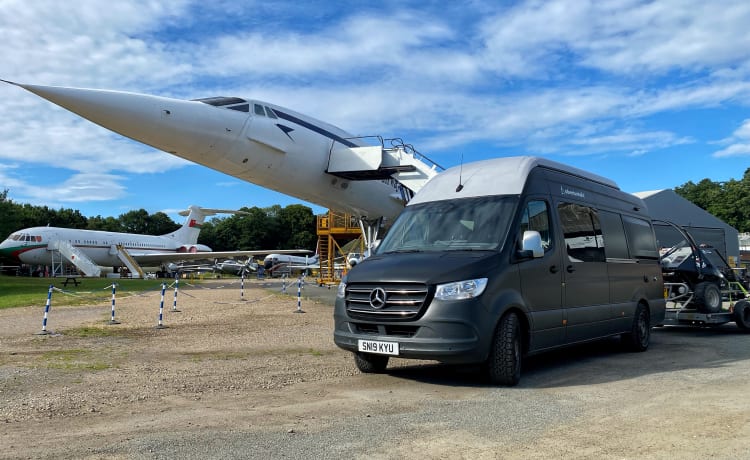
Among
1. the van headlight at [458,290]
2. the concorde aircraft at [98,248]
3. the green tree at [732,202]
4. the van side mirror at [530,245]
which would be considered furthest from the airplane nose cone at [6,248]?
the green tree at [732,202]

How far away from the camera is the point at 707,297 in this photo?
11.5 metres

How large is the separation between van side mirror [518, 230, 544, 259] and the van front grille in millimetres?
1390

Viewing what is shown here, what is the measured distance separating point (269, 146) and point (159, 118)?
2.88 m

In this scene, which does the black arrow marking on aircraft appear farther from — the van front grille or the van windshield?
the van front grille

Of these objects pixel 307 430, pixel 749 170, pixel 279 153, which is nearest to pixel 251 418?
pixel 307 430

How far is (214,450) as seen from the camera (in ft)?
13.0

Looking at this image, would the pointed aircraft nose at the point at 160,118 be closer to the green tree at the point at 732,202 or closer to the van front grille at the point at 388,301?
the van front grille at the point at 388,301

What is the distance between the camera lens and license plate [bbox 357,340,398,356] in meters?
6.05

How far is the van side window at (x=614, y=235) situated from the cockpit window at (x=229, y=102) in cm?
931

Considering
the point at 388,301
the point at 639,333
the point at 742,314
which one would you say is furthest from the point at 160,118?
the point at 742,314

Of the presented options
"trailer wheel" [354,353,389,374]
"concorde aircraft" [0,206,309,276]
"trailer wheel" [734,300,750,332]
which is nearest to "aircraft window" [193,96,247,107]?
"trailer wheel" [354,353,389,374]

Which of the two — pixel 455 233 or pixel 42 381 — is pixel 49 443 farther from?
pixel 455 233

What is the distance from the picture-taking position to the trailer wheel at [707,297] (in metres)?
11.5

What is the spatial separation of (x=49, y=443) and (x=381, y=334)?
327 centimetres
